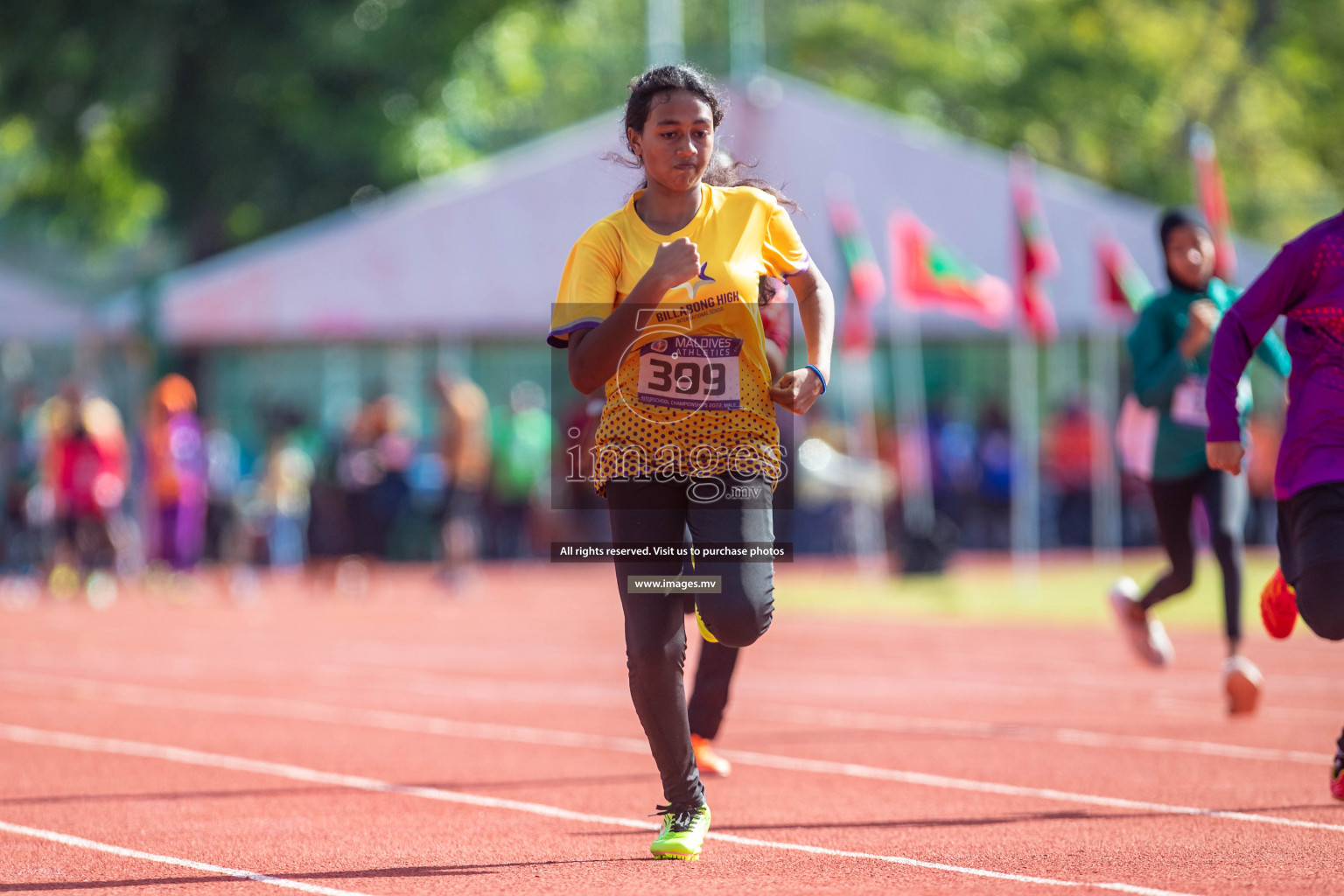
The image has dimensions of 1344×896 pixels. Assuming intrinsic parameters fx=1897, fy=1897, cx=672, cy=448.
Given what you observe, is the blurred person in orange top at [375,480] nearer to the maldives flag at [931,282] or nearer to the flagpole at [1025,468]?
the maldives flag at [931,282]

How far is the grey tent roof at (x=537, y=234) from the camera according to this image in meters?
23.4

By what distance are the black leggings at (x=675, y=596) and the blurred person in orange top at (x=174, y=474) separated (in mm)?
15031

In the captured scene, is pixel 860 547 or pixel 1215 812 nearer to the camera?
pixel 1215 812

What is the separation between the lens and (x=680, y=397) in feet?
16.7

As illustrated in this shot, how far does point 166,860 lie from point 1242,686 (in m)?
4.52

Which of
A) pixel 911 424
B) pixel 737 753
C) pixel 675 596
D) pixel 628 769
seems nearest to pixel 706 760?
pixel 628 769

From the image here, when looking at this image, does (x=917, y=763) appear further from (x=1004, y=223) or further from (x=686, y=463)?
(x=1004, y=223)

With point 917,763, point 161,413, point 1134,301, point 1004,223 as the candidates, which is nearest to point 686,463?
point 917,763

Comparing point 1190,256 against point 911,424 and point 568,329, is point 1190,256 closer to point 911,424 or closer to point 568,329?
point 568,329

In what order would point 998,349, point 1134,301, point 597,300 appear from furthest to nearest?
1. point 998,349
2. point 1134,301
3. point 597,300

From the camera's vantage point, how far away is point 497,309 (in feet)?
79.9

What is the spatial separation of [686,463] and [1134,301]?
514 inches

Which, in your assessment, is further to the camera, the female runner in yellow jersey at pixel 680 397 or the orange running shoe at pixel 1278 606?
the orange running shoe at pixel 1278 606

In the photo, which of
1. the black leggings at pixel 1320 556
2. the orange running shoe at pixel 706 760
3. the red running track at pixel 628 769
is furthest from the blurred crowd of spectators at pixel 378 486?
the black leggings at pixel 1320 556
